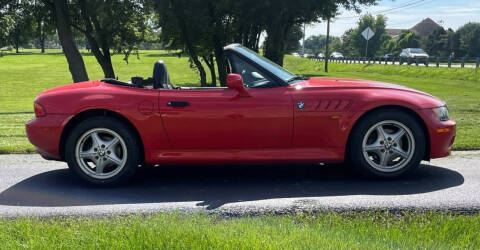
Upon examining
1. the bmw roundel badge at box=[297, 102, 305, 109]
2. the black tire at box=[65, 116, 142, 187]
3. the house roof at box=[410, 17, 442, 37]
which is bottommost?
the black tire at box=[65, 116, 142, 187]

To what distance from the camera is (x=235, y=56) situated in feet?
15.3

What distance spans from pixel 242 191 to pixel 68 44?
14.6 meters

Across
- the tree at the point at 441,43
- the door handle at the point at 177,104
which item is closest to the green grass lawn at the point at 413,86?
the door handle at the point at 177,104

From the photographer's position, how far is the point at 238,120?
14.3 feet

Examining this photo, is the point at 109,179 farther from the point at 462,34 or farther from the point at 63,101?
the point at 462,34

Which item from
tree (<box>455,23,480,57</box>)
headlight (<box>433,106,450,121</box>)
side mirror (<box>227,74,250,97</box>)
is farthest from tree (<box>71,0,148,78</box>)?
tree (<box>455,23,480,57</box>)

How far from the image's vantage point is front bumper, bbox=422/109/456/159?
4445 millimetres

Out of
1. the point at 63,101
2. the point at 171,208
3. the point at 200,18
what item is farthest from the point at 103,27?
the point at 171,208

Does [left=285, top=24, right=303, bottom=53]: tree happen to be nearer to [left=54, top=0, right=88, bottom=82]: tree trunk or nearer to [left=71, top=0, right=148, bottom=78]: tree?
[left=71, top=0, right=148, bottom=78]: tree

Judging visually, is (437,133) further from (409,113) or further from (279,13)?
(279,13)

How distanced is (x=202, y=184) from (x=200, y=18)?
54.1 ft

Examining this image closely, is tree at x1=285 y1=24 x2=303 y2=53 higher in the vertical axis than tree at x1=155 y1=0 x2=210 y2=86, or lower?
higher

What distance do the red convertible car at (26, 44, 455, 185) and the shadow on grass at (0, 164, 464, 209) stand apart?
21 cm

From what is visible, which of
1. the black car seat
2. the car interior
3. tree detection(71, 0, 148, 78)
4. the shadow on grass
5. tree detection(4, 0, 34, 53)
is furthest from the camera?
tree detection(4, 0, 34, 53)
